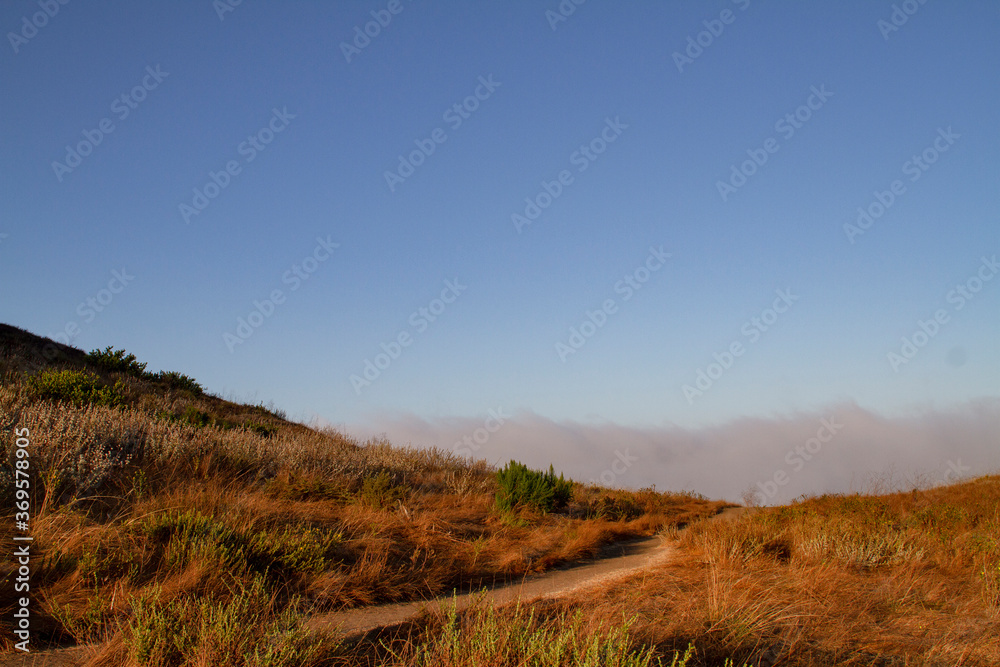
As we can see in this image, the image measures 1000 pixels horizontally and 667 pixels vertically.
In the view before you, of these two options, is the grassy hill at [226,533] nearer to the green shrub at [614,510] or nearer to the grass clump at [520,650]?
the green shrub at [614,510]

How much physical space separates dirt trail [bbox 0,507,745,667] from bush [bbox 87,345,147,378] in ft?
55.4

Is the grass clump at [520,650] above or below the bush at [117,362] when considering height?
below

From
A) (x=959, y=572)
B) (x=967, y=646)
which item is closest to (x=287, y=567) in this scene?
(x=967, y=646)

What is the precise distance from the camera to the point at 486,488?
502 inches

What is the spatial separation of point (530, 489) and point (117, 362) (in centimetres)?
1511

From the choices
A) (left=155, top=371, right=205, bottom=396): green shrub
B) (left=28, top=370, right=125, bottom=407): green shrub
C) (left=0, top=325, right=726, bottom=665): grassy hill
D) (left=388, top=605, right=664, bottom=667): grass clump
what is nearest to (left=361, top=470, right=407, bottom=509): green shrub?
(left=0, top=325, right=726, bottom=665): grassy hill

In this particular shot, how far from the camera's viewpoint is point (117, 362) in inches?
751

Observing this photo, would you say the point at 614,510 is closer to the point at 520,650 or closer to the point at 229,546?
the point at 229,546

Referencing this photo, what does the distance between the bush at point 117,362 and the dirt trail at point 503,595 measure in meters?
16.9

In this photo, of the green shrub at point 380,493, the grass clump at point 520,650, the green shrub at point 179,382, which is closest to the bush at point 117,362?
the green shrub at point 179,382

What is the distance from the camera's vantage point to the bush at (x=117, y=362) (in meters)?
18.8

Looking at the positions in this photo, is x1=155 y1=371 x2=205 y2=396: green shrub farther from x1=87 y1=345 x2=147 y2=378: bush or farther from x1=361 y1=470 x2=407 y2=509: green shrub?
x1=361 y1=470 x2=407 y2=509: green shrub

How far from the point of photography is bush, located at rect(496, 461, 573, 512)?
11.3 m

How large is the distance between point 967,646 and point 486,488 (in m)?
9.35
